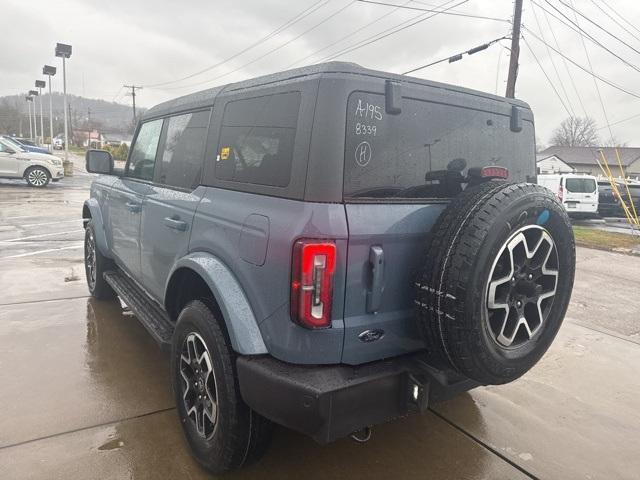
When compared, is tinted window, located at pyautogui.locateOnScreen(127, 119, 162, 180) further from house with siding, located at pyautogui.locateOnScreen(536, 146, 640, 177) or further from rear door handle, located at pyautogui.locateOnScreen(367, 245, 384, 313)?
house with siding, located at pyautogui.locateOnScreen(536, 146, 640, 177)

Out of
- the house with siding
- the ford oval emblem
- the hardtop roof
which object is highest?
the house with siding

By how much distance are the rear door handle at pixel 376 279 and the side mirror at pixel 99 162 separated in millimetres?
3111

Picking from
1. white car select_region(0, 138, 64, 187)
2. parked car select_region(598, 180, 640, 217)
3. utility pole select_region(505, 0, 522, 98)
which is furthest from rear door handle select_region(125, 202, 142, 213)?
parked car select_region(598, 180, 640, 217)

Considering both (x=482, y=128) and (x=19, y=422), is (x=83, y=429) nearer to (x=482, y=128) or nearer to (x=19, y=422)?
(x=19, y=422)

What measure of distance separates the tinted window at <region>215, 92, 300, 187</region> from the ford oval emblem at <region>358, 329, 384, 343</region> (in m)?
0.76

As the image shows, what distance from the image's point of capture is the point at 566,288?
242cm

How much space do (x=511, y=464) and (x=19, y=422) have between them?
288 cm

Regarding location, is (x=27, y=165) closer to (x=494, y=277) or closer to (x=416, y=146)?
(x=416, y=146)

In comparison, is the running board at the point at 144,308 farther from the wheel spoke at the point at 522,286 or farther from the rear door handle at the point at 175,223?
the wheel spoke at the point at 522,286

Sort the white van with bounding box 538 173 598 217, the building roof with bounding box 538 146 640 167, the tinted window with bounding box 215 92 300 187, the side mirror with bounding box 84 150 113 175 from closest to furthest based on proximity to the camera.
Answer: the tinted window with bounding box 215 92 300 187 < the side mirror with bounding box 84 150 113 175 < the white van with bounding box 538 173 598 217 < the building roof with bounding box 538 146 640 167

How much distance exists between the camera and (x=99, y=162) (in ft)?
14.0

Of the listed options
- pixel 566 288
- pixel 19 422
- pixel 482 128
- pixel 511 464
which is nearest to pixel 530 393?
pixel 511 464

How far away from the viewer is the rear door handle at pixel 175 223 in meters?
2.80

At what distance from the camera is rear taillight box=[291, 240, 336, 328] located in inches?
77.1
